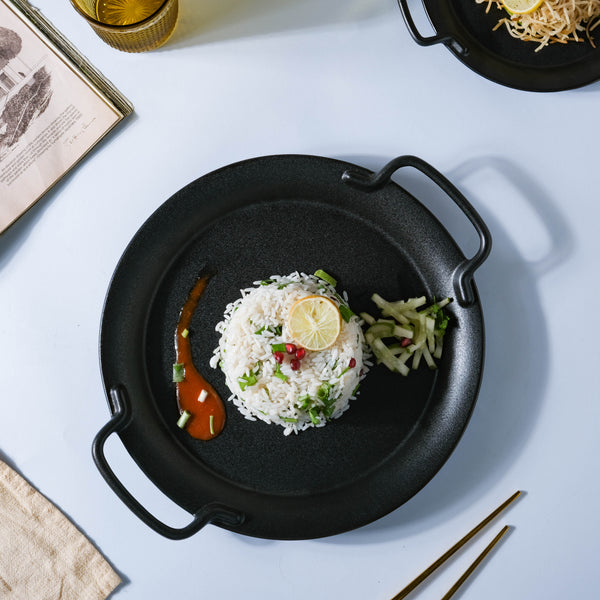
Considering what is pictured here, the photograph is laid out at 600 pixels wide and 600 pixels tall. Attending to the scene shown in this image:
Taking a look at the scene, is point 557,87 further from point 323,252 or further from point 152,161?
point 152,161

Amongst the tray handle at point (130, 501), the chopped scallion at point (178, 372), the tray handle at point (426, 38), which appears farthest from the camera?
the chopped scallion at point (178, 372)

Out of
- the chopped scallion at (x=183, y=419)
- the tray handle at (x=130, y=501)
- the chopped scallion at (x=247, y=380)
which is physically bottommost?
the tray handle at (x=130, y=501)

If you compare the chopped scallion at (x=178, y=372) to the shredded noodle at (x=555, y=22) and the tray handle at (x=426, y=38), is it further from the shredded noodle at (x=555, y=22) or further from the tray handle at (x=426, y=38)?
the shredded noodle at (x=555, y=22)

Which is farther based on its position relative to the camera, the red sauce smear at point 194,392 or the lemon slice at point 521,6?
the red sauce smear at point 194,392

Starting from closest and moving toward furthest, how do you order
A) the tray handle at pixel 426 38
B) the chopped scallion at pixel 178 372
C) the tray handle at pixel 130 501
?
the tray handle at pixel 130 501 < the tray handle at pixel 426 38 < the chopped scallion at pixel 178 372

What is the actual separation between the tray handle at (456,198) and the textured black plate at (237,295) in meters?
0.03

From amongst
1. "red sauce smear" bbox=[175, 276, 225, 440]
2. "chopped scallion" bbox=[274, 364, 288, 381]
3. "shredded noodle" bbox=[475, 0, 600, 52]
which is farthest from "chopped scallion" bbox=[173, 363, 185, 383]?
"shredded noodle" bbox=[475, 0, 600, 52]

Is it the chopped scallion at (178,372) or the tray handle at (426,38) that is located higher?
the tray handle at (426,38)

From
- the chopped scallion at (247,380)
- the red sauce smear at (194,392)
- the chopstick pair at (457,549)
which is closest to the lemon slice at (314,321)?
the chopped scallion at (247,380)

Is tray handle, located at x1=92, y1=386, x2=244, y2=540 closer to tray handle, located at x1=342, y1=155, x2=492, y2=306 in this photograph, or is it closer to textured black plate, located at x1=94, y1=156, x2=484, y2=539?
textured black plate, located at x1=94, y1=156, x2=484, y2=539

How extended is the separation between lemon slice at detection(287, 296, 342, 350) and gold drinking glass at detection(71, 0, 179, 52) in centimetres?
105

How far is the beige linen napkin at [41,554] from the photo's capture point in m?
2.32

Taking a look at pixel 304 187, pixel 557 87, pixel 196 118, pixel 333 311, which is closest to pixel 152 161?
pixel 196 118

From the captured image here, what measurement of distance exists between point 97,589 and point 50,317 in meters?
0.99
